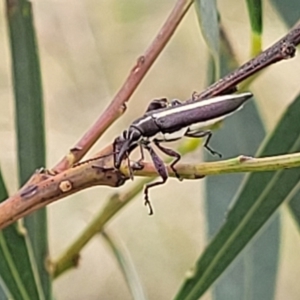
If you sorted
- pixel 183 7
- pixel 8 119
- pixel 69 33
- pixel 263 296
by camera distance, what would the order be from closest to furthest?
pixel 183 7, pixel 263 296, pixel 8 119, pixel 69 33

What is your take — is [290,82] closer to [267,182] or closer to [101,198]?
[101,198]

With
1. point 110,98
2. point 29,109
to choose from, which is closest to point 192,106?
point 29,109

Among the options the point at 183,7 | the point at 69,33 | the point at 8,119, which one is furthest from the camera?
the point at 69,33

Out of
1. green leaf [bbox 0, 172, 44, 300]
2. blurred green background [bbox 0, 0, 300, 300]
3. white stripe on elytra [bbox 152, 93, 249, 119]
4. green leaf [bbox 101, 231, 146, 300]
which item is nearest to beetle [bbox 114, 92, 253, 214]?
white stripe on elytra [bbox 152, 93, 249, 119]

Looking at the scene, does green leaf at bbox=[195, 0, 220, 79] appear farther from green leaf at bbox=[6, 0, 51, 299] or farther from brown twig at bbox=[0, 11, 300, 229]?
green leaf at bbox=[6, 0, 51, 299]

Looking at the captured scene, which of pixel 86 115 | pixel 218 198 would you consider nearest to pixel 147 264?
pixel 86 115

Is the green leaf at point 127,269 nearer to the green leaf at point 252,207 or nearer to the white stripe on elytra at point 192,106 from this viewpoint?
the green leaf at point 252,207

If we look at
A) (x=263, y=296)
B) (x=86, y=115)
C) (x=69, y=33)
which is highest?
(x=69, y=33)

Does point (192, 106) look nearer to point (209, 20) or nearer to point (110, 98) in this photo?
point (209, 20)
